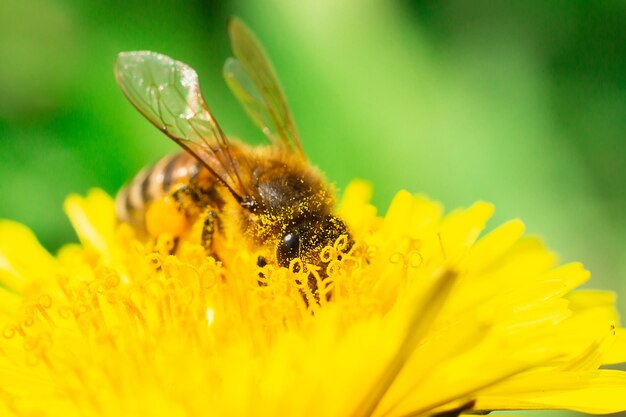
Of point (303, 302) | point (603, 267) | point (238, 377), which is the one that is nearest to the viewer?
point (238, 377)

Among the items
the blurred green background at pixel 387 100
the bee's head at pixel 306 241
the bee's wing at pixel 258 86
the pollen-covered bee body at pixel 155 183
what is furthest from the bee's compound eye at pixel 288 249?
the blurred green background at pixel 387 100

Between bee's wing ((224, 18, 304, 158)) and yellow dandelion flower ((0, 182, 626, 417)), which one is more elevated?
bee's wing ((224, 18, 304, 158))

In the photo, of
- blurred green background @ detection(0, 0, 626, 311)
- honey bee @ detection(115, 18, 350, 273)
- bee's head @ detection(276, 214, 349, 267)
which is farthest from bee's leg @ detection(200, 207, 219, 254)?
blurred green background @ detection(0, 0, 626, 311)

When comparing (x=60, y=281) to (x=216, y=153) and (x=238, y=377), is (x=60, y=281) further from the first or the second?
(x=238, y=377)

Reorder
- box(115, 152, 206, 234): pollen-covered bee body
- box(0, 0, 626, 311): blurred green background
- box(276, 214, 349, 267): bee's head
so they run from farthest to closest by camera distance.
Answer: box(0, 0, 626, 311): blurred green background < box(115, 152, 206, 234): pollen-covered bee body < box(276, 214, 349, 267): bee's head

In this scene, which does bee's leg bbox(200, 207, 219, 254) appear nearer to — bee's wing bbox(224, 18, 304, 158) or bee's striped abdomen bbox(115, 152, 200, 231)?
bee's striped abdomen bbox(115, 152, 200, 231)

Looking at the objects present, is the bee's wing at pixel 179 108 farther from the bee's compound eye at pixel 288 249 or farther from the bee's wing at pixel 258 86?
the bee's wing at pixel 258 86

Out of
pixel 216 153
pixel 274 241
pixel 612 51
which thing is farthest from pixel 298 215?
A: pixel 612 51
